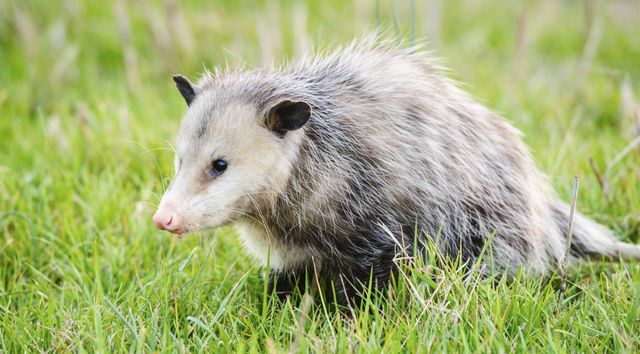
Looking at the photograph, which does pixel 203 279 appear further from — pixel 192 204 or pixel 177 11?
pixel 177 11

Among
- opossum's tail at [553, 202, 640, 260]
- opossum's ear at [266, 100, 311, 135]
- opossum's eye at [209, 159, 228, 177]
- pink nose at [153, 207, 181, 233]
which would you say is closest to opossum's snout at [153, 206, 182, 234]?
pink nose at [153, 207, 181, 233]

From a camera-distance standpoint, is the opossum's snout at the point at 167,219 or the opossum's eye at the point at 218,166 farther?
the opossum's eye at the point at 218,166

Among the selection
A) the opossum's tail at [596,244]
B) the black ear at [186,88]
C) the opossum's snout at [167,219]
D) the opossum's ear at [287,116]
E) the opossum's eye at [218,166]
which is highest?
the opossum's ear at [287,116]

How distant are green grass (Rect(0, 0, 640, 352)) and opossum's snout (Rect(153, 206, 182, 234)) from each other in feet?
0.96

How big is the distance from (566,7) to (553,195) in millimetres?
4609

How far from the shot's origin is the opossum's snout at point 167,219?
2565 millimetres

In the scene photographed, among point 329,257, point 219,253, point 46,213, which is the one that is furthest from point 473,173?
point 46,213

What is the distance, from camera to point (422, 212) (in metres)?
2.94

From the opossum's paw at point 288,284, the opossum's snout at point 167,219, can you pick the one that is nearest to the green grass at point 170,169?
the opossum's paw at point 288,284

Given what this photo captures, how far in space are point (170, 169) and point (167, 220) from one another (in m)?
1.12

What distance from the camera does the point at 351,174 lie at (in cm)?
293

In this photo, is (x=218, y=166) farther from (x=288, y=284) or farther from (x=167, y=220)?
(x=288, y=284)

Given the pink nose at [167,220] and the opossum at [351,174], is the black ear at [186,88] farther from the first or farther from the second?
the pink nose at [167,220]

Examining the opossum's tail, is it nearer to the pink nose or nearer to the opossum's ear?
the opossum's ear
